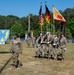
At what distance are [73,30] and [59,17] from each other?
66241 millimetres

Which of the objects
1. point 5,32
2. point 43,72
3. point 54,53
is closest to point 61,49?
point 54,53

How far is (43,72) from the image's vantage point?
1523 centimetres

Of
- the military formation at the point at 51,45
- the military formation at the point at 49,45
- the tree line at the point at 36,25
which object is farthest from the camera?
the tree line at the point at 36,25

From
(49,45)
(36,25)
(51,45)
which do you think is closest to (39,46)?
(49,45)

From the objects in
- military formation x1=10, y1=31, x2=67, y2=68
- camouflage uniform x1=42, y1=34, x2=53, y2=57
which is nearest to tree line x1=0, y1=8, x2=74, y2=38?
military formation x1=10, y1=31, x2=67, y2=68

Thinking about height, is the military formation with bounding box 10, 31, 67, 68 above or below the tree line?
below

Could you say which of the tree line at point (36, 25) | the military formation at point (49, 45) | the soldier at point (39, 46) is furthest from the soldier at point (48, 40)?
the tree line at point (36, 25)

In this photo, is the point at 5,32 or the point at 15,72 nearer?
the point at 15,72

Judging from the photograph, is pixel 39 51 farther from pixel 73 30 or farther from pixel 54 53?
pixel 73 30

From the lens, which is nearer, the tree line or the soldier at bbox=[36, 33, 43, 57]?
the soldier at bbox=[36, 33, 43, 57]

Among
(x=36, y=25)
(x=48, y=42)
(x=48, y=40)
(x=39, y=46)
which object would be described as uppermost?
(x=36, y=25)

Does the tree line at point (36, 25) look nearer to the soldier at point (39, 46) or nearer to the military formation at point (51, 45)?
the soldier at point (39, 46)

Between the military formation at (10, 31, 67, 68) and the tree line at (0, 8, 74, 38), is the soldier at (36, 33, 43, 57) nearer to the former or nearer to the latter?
the military formation at (10, 31, 67, 68)

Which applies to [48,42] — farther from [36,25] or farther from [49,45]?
[36,25]
